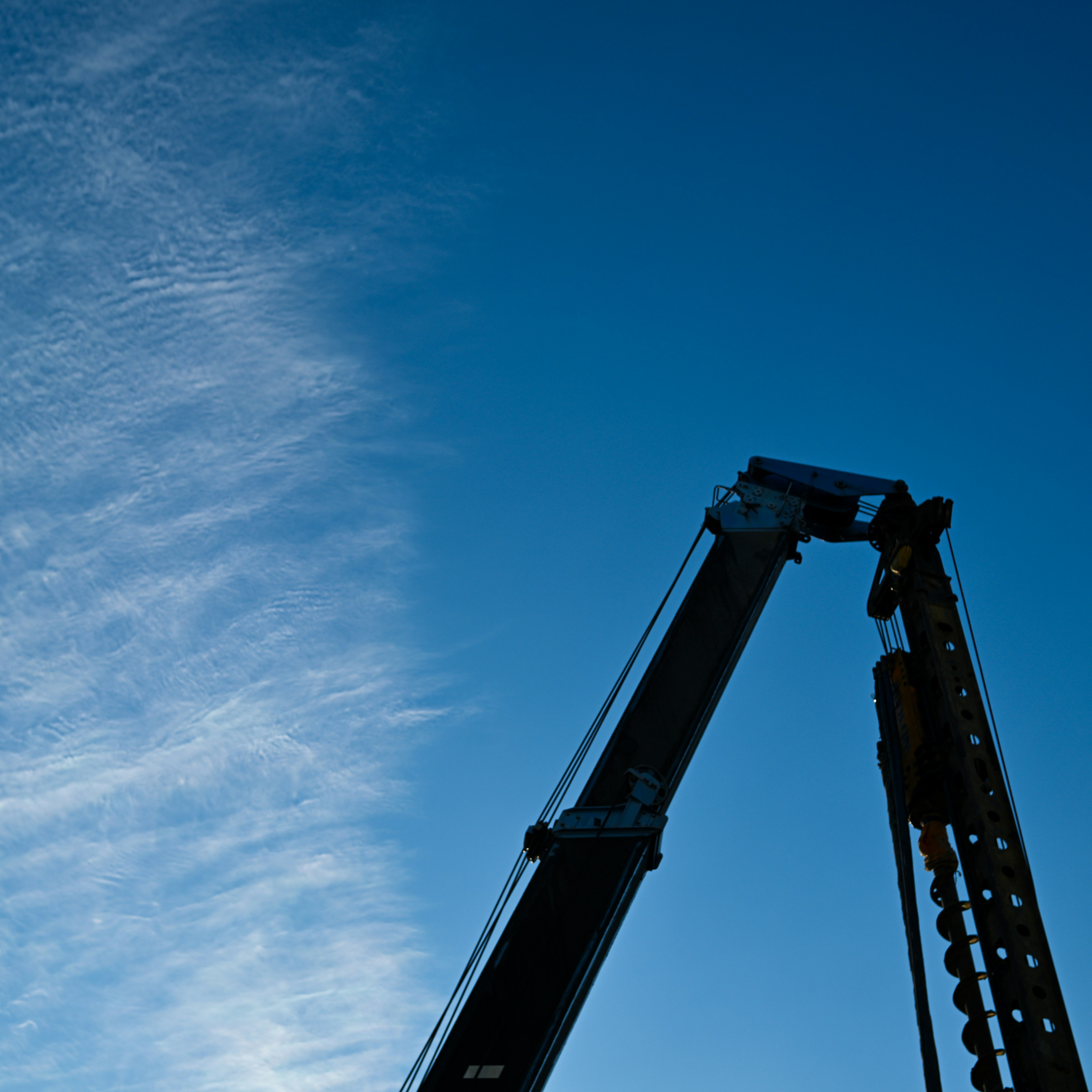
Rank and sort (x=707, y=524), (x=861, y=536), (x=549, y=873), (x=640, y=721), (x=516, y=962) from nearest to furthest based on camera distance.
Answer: (x=516, y=962), (x=549, y=873), (x=640, y=721), (x=707, y=524), (x=861, y=536)

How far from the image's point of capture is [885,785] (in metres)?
9.93

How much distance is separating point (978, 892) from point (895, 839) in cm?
116

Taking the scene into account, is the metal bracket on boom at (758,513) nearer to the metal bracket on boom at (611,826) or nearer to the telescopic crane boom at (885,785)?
the telescopic crane boom at (885,785)

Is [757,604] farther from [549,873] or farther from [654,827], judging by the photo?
[549,873]

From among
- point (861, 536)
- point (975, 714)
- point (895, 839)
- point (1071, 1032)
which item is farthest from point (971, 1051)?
point (861, 536)

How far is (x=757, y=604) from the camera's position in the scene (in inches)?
392

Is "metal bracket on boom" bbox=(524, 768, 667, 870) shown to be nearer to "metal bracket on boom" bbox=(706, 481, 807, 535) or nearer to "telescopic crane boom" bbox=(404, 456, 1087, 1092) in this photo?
"telescopic crane boom" bbox=(404, 456, 1087, 1092)

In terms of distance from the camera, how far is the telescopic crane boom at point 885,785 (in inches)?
276

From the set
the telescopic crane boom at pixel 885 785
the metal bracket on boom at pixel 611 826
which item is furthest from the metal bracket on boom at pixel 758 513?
the metal bracket on boom at pixel 611 826

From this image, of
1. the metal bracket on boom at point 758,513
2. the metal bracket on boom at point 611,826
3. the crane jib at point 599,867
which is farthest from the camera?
the metal bracket on boom at point 758,513

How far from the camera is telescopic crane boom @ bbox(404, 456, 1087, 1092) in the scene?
276 inches

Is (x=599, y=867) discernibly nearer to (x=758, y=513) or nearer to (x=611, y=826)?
(x=611, y=826)

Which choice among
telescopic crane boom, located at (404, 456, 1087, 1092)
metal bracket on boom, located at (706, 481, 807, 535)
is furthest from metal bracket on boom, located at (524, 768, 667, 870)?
metal bracket on boom, located at (706, 481, 807, 535)

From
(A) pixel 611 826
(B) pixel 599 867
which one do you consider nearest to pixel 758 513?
(A) pixel 611 826
